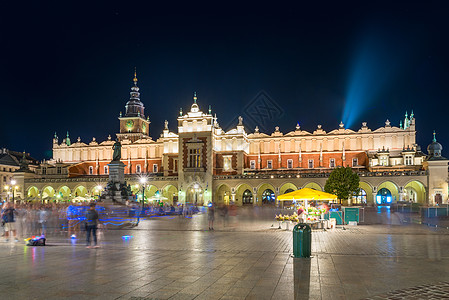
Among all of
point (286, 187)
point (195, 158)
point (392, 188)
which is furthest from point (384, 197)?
point (195, 158)

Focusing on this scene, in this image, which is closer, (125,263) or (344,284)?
(344,284)

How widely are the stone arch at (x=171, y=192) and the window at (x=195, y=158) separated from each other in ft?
16.3

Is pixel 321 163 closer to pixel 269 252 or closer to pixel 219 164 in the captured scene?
pixel 219 164

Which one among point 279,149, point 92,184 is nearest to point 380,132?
point 279,149

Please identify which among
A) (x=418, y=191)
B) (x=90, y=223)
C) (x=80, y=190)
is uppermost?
(x=90, y=223)

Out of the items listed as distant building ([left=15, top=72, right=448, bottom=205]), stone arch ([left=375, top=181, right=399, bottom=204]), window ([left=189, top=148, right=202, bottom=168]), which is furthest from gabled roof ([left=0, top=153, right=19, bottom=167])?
stone arch ([left=375, top=181, right=399, bottom=204])

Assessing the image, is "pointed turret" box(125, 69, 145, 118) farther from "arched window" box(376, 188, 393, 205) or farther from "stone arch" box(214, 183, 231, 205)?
"arched window" box(376, 188, 393, 205)

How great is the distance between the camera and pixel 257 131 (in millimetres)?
64250

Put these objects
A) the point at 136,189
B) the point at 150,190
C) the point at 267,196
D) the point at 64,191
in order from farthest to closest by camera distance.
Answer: the point at 64,191
the point at 267,196
the point at 150,190
the point at 136,189

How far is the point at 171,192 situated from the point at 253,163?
47.7 feet

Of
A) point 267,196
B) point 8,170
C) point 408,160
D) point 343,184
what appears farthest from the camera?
point 8,170

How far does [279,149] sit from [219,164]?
1032 cm

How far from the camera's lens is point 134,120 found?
257ft

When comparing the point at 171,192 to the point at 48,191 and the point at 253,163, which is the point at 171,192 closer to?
the point at 253,163
